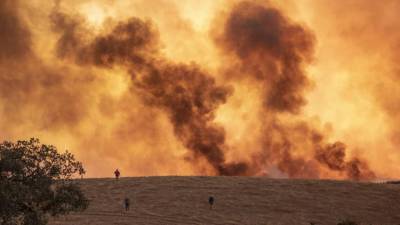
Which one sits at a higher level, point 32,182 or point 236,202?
point 236,202

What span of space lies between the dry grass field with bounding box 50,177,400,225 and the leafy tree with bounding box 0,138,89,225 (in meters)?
23.6

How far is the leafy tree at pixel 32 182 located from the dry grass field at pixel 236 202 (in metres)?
23.6

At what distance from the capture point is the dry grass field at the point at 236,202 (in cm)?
6119

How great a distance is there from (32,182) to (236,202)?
40802mm

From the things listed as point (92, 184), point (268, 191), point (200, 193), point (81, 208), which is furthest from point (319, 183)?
point (81, 208)

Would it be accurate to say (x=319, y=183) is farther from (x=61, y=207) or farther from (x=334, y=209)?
(x=61, y=207)

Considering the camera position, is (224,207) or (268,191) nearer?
(224,207)

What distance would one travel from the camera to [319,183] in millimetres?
83938

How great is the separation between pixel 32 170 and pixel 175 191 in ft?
145

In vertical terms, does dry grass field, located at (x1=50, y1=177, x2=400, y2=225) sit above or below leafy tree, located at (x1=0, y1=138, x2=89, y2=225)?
above

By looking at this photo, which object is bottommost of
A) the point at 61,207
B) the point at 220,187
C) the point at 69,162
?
the point at 61,207

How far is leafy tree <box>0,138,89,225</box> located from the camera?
30952 millimetres

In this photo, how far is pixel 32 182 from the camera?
105ft

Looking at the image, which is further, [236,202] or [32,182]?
[236,202]
